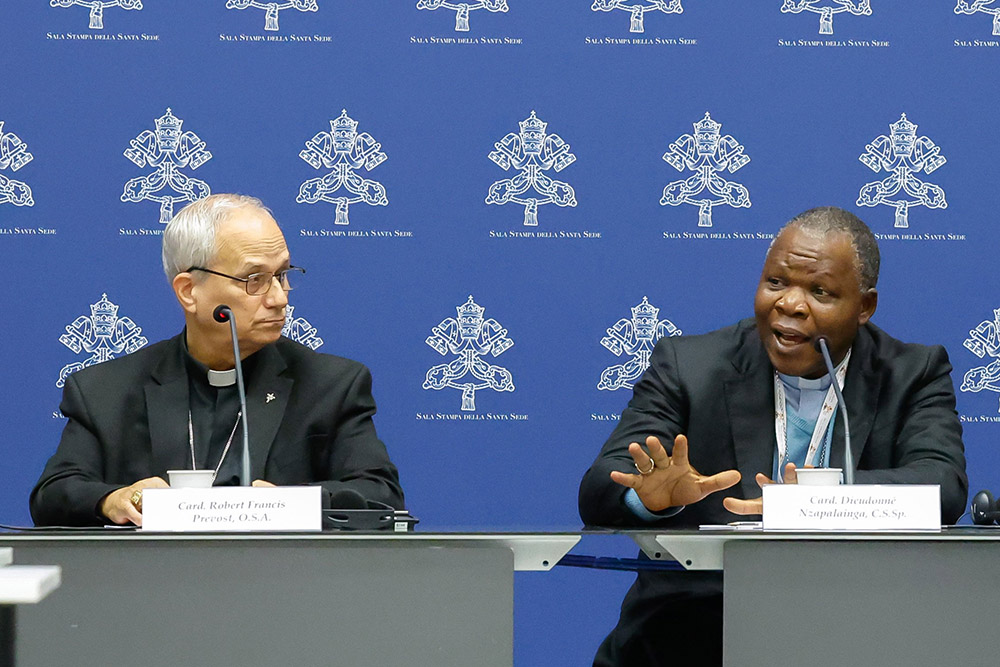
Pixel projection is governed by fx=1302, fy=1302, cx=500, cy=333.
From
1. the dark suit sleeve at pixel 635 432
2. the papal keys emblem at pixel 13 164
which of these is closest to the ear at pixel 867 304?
the dark suit sleeve at pixel 635 432

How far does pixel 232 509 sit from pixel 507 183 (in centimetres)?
206

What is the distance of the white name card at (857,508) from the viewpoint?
2125mm

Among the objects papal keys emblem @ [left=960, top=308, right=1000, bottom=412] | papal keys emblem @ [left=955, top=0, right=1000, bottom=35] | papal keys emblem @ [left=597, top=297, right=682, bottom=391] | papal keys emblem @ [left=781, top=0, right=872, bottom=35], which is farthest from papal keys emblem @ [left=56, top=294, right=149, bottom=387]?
papal keys emblem @ [left=955, top=0, right=1000, bottom=35]

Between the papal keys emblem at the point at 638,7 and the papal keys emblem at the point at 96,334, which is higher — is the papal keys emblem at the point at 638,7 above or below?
above

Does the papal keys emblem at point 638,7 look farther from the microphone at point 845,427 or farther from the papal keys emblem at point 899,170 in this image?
the microphone at point 845,427

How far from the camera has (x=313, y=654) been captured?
1.97 metres

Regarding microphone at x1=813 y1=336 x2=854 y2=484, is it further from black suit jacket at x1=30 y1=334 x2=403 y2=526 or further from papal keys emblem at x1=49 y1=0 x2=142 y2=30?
papal keys emblem at x1=49 y1=0 x2=142 y2=30

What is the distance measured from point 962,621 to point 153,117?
9.26 feet

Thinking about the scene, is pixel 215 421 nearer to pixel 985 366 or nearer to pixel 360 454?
pixel 360 454

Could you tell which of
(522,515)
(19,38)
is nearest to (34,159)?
(19,38)

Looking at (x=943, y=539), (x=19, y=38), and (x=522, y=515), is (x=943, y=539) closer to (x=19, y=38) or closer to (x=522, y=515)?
(x=522, y=515)

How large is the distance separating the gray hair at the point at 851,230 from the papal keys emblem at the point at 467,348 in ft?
3.74

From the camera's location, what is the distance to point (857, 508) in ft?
6.98

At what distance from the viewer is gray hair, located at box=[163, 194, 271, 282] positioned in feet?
9.84
